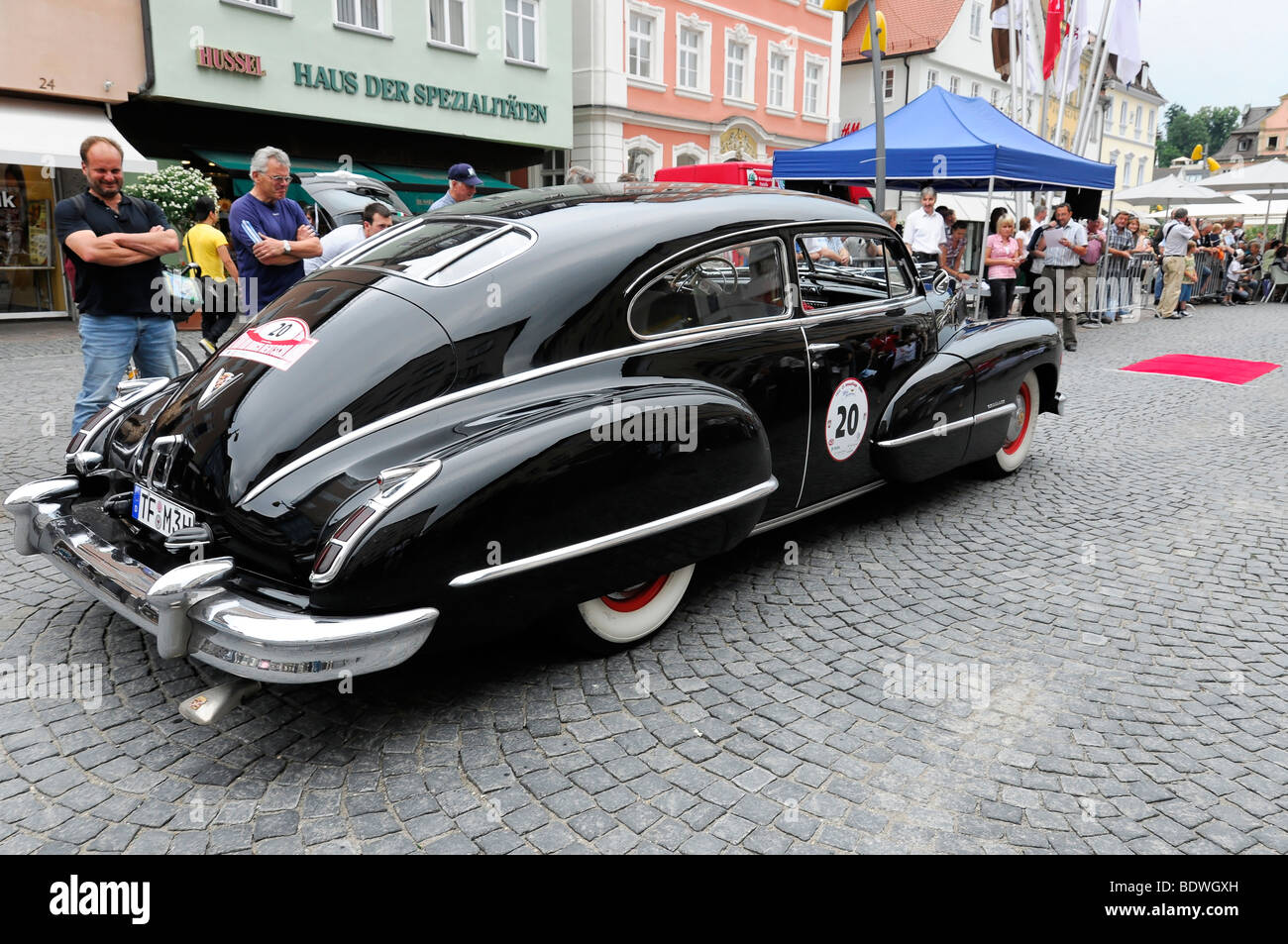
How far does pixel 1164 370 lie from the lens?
10148 mm

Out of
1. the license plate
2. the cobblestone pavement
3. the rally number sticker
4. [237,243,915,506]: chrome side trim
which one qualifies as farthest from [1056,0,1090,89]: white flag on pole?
the license plate

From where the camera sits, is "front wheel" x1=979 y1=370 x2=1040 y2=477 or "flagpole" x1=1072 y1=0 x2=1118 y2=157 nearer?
"front wheel" x1=979 y1=370 x2=1040 y2=477

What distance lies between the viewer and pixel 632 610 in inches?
130

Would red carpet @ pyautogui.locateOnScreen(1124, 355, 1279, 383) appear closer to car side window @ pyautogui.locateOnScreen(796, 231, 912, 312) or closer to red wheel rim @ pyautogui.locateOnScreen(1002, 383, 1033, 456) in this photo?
red wheel rim @ pyautogui.locateOnScreen(1002, 383, 1033, 456)

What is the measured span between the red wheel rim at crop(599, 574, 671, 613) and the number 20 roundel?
43.5 inches

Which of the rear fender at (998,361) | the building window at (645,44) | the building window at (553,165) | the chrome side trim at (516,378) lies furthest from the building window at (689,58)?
the chrome side trim at (516,378)

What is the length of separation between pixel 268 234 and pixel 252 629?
153 inches

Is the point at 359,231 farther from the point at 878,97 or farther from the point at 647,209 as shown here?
A: the point at 878,97

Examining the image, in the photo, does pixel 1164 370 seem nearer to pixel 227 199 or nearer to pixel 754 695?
pixel 754 695

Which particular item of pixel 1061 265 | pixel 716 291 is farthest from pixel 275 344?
pixel 1061 265

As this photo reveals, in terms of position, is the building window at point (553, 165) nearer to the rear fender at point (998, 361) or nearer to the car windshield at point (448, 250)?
the rear fender at point (998, 361)

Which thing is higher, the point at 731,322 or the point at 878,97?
the point at 878,97

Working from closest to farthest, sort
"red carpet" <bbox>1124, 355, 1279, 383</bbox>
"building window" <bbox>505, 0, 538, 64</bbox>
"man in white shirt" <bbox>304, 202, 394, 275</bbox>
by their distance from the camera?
"man in white shirt" <bbox>304, 202, 394, 275</bbox>, "red carpet" <bbox>1124, 355, 1279, 383</bbox>, "building window" <bbox>505, 0, 538, 64</bbox>

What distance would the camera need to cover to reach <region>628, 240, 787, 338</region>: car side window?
332 cm
